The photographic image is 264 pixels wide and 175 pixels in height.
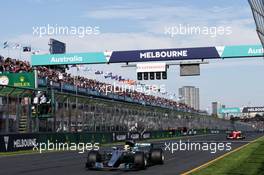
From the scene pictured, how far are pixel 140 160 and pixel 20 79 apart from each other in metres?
27.7

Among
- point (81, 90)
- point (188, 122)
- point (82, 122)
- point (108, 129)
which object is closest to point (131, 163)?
point (82, 122)

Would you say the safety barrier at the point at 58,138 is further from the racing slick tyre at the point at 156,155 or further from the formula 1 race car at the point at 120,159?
the formula 1 race car at the point at 120,159

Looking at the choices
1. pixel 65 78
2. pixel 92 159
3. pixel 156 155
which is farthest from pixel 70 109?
pixel 92 159

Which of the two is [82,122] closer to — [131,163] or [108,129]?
[108,129]

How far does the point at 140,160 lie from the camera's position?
1669cm

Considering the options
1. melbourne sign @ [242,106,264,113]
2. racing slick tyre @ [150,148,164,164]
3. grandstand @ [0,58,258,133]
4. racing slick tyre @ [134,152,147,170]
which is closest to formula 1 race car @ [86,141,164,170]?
racing slick tyre @ [134,152,147,170]

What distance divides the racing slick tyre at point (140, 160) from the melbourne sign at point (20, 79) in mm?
26655

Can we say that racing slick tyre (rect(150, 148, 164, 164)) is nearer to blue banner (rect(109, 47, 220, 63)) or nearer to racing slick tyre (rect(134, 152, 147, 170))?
racing slick tyre (rect(134, 152, 147, 170))

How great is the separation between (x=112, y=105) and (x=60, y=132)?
1313 cm

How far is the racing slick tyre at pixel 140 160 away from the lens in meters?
16.7

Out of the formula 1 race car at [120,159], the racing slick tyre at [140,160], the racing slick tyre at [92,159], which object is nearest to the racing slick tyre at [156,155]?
the formula 1 race car at [120,159]

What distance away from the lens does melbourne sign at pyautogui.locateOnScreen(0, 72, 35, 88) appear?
42.0 meters

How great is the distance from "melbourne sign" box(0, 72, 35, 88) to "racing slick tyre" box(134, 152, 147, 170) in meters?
26.7

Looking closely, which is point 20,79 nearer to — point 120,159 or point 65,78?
point 65,78
